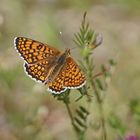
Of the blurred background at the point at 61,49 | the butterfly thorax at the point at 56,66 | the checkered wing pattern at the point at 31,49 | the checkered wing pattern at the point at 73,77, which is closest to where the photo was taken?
the checkered wing pattern at the point at 73,77

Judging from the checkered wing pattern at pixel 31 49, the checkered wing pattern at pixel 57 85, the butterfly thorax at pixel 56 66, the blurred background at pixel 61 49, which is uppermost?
the checkered wing pattern at pixel 31 49

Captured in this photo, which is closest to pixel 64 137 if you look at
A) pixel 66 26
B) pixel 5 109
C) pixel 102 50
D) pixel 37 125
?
pixel 5 109

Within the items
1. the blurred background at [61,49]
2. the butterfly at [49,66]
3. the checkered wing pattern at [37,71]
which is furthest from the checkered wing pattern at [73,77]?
the blurred background at [61,49]

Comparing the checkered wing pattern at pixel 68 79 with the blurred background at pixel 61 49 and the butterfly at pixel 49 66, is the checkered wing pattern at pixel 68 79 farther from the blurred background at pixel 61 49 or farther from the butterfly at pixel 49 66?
the blurred background at pixel 61 49

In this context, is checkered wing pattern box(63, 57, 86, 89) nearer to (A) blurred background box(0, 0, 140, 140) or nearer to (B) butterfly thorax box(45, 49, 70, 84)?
(B) butterfly thorax box(45, 49, 70, 84)

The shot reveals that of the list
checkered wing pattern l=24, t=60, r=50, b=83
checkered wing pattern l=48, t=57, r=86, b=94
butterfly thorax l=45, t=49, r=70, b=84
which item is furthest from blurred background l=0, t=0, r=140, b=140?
checkered wing pattern l=48, t=57, r=86, b=94

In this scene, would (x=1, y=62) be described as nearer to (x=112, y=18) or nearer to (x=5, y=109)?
(x=5, y=109)
